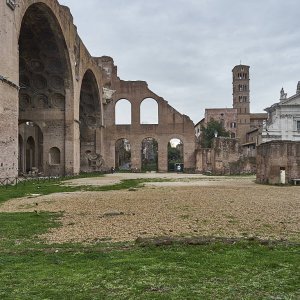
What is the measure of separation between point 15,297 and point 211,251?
309 cm

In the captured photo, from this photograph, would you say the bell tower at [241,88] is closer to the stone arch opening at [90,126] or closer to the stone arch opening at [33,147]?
the stone arch opening at [90,126]

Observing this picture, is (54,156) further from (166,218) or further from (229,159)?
(166,218)

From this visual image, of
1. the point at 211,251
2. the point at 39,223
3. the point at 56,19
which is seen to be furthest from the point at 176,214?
the point at 56,19

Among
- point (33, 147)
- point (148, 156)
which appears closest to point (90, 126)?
point (33, 147)

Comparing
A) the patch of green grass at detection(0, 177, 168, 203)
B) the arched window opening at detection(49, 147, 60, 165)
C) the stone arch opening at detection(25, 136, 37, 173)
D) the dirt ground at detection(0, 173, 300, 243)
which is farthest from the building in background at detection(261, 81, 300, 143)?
the dirt ground at detection(0, 173, 300, 243)

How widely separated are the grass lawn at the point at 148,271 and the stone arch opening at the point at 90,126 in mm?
43243

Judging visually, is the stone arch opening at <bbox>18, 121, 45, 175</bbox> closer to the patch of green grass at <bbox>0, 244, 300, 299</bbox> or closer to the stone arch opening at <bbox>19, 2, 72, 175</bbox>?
the stone arch opening at <bbox>19, 2, 72, 175</bbox>

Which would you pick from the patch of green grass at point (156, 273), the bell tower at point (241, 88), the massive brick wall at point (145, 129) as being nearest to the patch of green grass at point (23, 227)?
the patch of green grass at point (156, 273)

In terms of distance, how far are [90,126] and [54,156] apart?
1280 centimetres

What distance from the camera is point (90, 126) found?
52.5 meters

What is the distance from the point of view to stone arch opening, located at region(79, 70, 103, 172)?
166 ft

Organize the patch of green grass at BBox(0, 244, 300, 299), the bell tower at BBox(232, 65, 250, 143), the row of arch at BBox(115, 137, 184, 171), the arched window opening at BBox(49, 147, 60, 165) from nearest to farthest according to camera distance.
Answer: the patch of green grass at BBox(0, 244, 300, 299), the arched window opening at BBox(49, 147, 60, 165), the row of arch at BBox(115, 137, 184, 171), the bell tower at BBox(232, 65, 250, 143)

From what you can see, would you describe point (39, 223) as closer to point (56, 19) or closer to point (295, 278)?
point (295, 278)

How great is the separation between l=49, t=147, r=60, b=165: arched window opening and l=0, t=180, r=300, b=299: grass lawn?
3278cm
